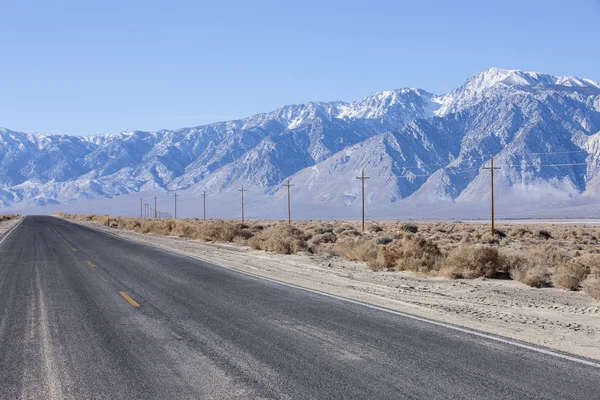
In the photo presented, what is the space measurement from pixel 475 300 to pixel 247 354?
7.03 metres

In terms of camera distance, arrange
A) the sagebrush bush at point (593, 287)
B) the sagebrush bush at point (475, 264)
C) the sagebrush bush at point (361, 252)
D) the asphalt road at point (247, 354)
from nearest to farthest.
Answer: the asphalt road at point (247, 354)
the sagebrush bush at point (593, 287)
the sagebrush bush at point (475, 264)
the sagebrush bush at point (361, 252)

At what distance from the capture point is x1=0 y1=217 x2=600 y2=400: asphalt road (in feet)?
22.8

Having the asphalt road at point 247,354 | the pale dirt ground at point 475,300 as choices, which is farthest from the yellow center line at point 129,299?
the pale dirt ground at point 475,300

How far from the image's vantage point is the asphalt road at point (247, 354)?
273 inches

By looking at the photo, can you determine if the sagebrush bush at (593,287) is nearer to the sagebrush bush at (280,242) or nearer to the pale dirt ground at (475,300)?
the pale dirt ground at (475,300)

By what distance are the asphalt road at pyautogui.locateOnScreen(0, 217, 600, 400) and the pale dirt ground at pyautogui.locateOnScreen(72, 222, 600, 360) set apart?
895mm

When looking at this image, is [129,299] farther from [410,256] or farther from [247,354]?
[410,256]

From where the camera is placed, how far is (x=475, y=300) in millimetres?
14070

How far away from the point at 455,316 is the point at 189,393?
6.04 m

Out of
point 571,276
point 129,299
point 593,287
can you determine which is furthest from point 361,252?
point 129,299

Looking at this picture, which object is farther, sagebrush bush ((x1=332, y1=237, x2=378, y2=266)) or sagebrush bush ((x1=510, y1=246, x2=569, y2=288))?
sagebrush bush ((x1=332, y1=237, x2=378, y2=266))

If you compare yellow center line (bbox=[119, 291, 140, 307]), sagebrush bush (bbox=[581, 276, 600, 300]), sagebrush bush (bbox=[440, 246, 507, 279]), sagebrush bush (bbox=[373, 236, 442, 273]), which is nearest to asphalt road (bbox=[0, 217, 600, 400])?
yellow center line (bbox=[119, 291, 140, 307])

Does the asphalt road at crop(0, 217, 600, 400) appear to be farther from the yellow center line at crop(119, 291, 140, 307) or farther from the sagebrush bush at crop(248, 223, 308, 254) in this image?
the sagebrush bush at crop(248, 223, 308, 254)

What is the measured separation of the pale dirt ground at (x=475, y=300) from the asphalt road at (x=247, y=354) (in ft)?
2.94
